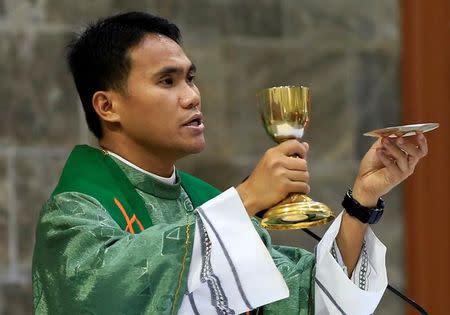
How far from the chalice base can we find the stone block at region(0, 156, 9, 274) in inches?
83.4

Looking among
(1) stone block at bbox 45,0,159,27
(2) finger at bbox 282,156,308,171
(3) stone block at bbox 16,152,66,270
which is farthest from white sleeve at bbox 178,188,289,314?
(1) stone block at bbox 45,0,159,27

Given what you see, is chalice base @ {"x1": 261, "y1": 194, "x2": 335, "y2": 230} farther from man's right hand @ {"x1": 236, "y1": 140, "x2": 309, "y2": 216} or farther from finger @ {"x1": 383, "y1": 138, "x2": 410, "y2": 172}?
finger @ {"x1": 383, "y1": 138, "x2": 410, "y2": 172}

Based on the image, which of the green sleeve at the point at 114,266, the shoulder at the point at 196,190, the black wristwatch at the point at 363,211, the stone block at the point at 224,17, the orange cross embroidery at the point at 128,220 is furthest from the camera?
the stone block at the point at 224,17

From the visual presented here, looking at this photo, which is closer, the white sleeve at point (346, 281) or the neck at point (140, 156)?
the white sleeve at point (346, 281)

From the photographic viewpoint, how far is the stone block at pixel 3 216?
444 cm

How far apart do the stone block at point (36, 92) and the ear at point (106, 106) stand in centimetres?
151

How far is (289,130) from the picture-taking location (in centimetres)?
260

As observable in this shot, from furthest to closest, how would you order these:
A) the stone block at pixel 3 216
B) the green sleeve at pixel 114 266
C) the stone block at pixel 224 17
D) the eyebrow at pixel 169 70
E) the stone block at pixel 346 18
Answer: the stone block at pixel 346 18, the stone block at pixel 224 17, the stone block at pixel 3 216, the eyebrow at pixel 169 70, the green sleeve at pixel 114 266

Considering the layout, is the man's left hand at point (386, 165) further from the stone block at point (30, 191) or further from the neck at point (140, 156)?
the stone block at point (30, 191)

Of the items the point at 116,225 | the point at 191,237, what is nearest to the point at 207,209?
the point at 191,237

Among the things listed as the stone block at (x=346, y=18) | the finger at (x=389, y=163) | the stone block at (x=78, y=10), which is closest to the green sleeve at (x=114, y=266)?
the finger at (x=389, y=163)

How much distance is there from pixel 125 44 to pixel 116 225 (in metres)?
0.57

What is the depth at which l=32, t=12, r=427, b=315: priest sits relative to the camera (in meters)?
2.49

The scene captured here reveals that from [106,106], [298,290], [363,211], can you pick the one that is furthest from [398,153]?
[106,106]
